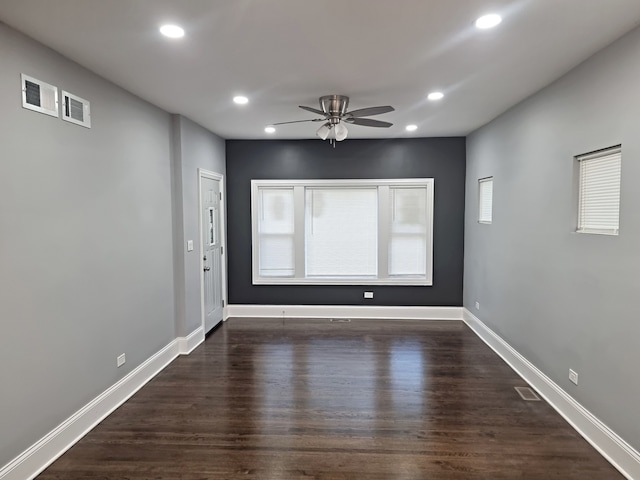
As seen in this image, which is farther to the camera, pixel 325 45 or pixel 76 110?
pixel 76 110

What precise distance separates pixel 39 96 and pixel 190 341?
3032 mm

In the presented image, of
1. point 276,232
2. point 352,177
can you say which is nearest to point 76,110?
point 276,232

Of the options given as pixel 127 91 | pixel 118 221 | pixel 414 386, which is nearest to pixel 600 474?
pixel 414 386


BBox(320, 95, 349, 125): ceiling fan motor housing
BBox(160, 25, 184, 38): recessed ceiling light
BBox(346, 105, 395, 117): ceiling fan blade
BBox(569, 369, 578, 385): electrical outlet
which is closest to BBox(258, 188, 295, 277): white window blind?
BBox(320, 95, 349, 125): ceiling fan motor housing

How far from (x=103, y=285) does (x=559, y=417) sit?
3.89 metres

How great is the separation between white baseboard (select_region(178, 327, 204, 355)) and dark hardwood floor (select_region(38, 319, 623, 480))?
0.36 feet

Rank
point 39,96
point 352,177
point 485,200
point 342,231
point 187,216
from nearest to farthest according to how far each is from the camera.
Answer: point 39,96 → point 187,216 → point 485,200 → point 352,177 → point 342,231

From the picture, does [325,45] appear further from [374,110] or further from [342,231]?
[342,231]

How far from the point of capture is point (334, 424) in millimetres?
2910

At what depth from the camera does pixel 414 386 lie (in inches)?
139

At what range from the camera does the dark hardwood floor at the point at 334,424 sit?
95.3 inches

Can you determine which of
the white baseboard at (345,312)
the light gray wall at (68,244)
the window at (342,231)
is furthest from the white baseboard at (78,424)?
the window at (342,231)

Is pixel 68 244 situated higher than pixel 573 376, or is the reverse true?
pixel 68 244

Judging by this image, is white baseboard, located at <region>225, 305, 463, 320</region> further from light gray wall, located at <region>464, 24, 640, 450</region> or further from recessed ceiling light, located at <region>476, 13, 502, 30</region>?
recessed ceiling light, located at <region>476, 13, 502, 30</region>
